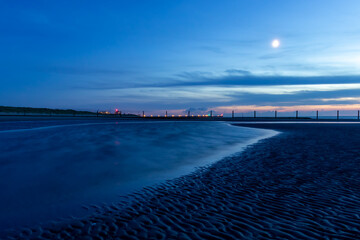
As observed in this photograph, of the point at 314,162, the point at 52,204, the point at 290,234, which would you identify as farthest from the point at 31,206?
the point at 314,162

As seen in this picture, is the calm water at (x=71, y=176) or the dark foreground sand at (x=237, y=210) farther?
the calm water at (x=71, y=176)

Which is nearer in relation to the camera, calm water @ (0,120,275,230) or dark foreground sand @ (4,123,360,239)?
dark foreground sand @ (4,123,360,239)

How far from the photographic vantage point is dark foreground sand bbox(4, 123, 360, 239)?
3.87m

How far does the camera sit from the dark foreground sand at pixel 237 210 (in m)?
3.87

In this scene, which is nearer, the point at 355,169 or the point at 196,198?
the point at 196,198

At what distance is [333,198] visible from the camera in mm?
5371

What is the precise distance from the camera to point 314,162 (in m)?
9.20

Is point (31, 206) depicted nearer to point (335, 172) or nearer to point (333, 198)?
point (333, 198)

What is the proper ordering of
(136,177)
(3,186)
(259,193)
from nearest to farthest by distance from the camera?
(259,193), (3,186), (136,177)

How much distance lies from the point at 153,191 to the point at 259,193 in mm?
2333

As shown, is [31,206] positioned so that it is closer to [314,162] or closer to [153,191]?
[153,191]

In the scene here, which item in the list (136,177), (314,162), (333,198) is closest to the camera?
(333,198)

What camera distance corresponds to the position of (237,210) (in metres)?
4.77

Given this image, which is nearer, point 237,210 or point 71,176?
point 237,210
